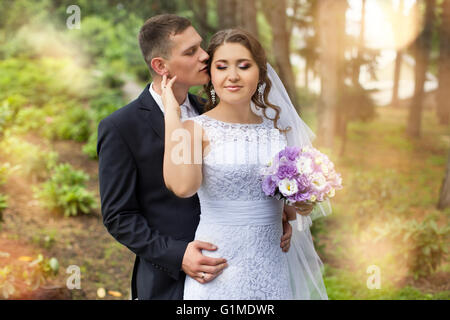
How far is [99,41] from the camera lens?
24859 millimetres

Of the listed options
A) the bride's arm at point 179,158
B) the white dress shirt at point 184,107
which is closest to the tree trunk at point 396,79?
the white dress shirt at point 184,107

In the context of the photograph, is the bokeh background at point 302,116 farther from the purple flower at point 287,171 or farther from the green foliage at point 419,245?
the purple flower at point 287,171

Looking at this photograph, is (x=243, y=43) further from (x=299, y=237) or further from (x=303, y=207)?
(x=299, y=237)

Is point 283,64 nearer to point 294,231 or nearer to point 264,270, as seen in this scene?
point 294,231

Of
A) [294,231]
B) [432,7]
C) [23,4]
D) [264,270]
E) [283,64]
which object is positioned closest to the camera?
[264,270]

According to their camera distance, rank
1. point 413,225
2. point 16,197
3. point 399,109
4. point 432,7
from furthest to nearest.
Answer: point 399,109, point 432,7, point 16,197, point 413,225

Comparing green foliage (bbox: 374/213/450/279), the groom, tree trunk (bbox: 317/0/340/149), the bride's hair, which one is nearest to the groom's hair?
the groom

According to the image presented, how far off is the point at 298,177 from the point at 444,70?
55.5ft

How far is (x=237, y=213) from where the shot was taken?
2.39 m

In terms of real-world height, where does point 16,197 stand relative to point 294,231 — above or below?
below

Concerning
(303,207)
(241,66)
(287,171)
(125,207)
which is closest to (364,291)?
(303,207)

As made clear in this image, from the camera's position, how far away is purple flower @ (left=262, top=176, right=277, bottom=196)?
7.32 feet

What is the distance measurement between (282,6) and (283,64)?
1413 millimetres

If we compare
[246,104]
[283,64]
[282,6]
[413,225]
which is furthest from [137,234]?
[282,6]
